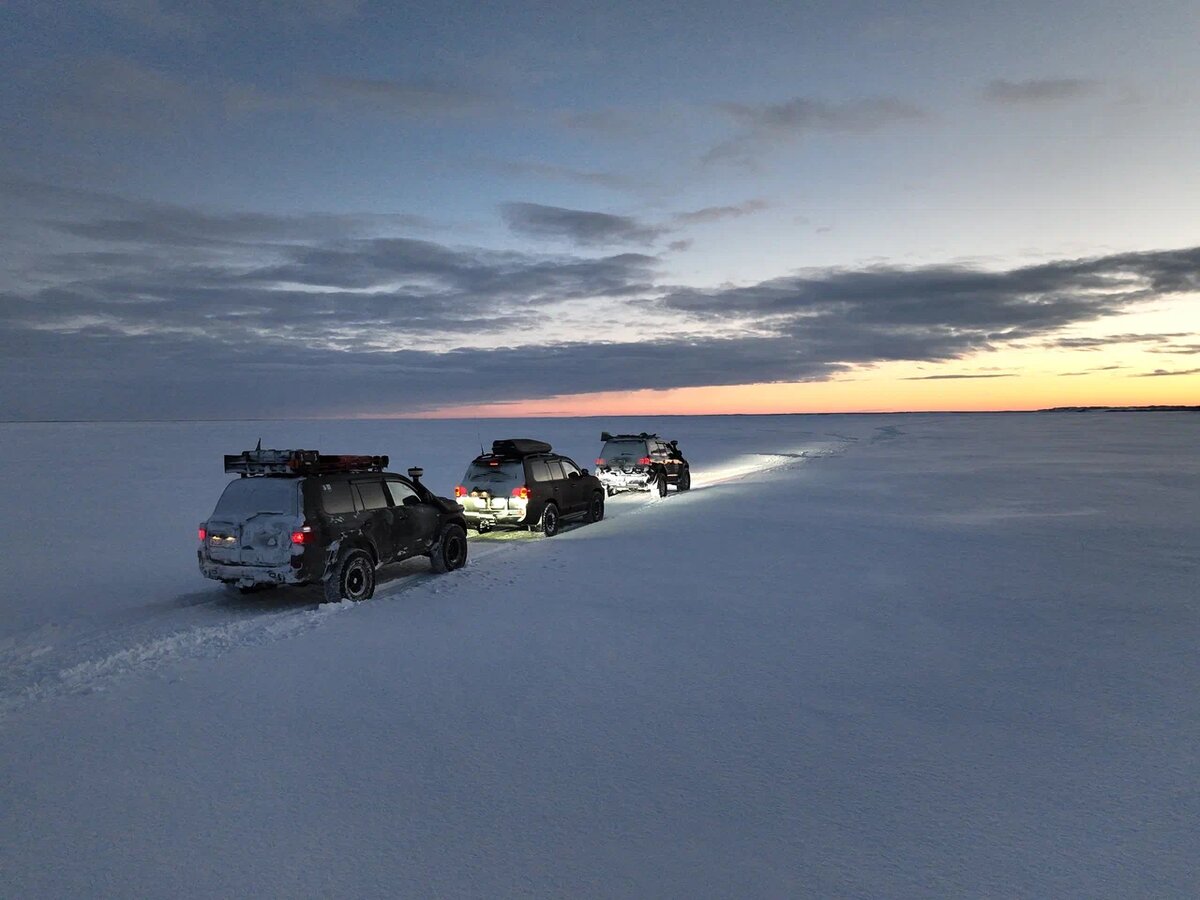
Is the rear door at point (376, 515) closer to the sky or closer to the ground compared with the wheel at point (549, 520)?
closer to the sky

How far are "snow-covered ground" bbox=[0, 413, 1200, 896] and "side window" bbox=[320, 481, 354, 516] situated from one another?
137cm

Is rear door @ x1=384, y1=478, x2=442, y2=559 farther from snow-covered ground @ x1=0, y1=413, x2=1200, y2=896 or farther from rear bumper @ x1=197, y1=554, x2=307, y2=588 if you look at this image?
rear bumper @ x1=197, y1=554, x2=307, y2=588

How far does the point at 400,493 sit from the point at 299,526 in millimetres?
2473

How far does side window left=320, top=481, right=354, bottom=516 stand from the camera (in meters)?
10.9

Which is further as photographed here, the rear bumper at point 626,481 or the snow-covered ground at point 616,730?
the rear bumper at point 626,481

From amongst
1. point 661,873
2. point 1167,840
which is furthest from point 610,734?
point 1167,840

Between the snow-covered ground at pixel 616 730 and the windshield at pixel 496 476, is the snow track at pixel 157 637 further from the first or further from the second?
the windshield at pixel 496 476

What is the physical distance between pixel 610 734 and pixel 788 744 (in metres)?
1.42

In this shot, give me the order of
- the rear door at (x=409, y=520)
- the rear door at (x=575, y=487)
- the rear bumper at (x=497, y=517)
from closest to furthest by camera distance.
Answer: the rear door at (x=409, y=520) < the rear bumper at (x=497, y=517) < the rear door at (x=575, y=487)

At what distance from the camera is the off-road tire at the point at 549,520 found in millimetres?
17391

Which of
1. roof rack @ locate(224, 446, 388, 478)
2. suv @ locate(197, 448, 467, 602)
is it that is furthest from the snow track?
roof rack @ locate(224, 446, 388, 478)

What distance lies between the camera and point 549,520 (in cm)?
1762

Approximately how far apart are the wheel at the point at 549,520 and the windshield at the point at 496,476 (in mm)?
995

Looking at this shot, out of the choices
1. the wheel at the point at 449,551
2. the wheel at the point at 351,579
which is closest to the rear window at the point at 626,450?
the wheel at the point at 449,551
